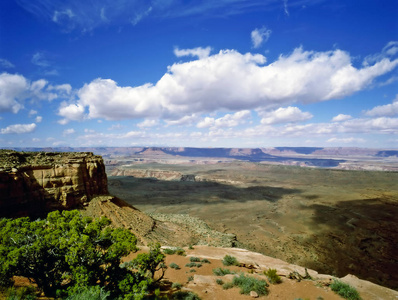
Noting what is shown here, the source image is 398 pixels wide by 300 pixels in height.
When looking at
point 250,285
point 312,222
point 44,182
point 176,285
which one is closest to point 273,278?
point 250,285

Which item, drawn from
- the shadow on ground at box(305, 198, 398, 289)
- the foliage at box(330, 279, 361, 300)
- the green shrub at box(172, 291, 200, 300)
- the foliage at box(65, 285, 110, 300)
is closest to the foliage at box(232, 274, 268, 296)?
the green shrub at box(172, 291, 200, 300)

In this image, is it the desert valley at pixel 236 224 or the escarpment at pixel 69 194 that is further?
the escarpment at pixel 69 194

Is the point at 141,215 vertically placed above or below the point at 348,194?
above

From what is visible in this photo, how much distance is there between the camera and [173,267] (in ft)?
56.3

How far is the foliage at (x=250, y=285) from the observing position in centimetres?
1266

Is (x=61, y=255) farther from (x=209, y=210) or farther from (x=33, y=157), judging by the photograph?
(x=209, y=210)

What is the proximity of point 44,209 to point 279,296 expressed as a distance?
1068 inches

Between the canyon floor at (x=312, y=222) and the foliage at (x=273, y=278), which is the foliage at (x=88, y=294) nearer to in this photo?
the foliage at (x=273, y=278)

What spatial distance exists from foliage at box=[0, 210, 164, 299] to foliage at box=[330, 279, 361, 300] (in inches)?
462

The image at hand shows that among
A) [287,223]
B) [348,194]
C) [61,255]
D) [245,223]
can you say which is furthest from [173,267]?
[348,194]

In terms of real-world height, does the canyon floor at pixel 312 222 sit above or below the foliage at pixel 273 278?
below

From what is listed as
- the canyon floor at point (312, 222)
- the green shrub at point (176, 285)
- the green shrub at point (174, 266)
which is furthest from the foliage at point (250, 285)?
the canyon floor at point (312, 222)

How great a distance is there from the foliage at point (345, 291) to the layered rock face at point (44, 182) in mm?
28826

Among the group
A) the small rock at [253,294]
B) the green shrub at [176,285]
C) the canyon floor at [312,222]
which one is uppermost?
the small rock at [253,294]
